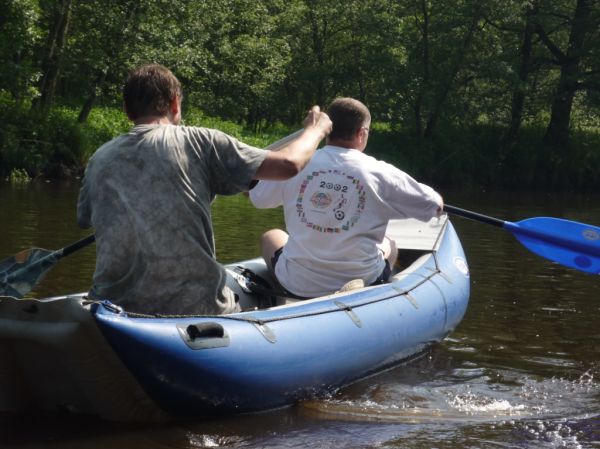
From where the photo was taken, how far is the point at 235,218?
43.6 feet

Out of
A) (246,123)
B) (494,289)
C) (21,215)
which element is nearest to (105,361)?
(494,289)

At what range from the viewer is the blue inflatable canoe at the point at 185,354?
3596 millimetres

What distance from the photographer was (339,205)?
4.89 meters

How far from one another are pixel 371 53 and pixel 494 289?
2014cm

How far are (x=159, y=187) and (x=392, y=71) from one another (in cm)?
2357

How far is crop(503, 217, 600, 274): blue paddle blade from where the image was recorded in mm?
6062

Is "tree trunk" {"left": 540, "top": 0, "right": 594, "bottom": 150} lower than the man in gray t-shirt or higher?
higher

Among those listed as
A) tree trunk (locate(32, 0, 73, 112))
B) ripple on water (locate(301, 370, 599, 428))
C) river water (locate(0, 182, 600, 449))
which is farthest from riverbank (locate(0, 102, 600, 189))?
ripple on water (locate(301, 370, 599, 428))

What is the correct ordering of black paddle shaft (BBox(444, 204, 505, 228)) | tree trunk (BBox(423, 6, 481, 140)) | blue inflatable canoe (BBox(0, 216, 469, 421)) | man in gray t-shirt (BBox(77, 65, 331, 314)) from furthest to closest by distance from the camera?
1. tree trunk (BBox(423, 6, 481, 140))
2. black paddle shaft (BBox(444, 204, 505, 228))
3. man in gray t-shirt (BBox(77, 65, 331, 314))
4. blue inflatable canoe (BBox(0, 216, 469, 421))

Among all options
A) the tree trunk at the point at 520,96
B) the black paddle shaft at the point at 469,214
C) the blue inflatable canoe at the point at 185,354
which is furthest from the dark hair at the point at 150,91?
the tree trunk at the point at 520,96

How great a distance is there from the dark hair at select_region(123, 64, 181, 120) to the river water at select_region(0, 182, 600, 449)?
1133 mm

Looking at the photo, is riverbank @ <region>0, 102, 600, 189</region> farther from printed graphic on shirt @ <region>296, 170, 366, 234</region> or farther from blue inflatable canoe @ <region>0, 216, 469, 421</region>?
blue inflatable canoe @ <region>0, 216, 469, 421</region>

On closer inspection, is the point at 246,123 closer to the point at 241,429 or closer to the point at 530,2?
the point at 530,2

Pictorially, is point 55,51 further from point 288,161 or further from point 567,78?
point 288,161
